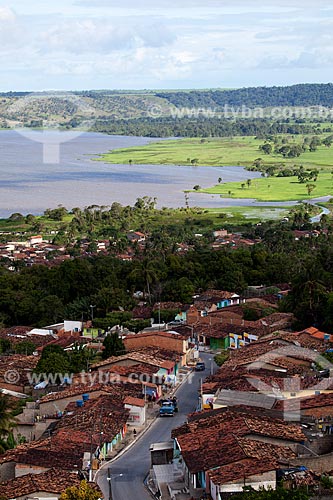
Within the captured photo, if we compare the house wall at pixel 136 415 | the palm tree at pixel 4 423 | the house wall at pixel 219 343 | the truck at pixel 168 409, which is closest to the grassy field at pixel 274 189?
the house wall at pixel 219 343

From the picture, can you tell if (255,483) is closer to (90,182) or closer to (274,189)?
(274,189)

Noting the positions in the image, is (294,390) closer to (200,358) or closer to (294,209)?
(200,358)

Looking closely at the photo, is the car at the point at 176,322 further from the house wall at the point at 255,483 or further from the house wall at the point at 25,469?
the house wall at the point at 255,483

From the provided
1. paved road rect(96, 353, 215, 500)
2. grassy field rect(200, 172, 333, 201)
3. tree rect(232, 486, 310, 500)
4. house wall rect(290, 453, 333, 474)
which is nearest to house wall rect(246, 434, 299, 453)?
house wall rect(290, 453, 333, 474)

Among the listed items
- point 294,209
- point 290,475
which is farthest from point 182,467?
point 294,209

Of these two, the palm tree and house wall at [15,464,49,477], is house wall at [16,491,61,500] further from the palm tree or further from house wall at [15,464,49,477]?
the palm tree

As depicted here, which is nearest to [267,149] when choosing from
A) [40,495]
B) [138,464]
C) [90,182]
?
[90,182]
